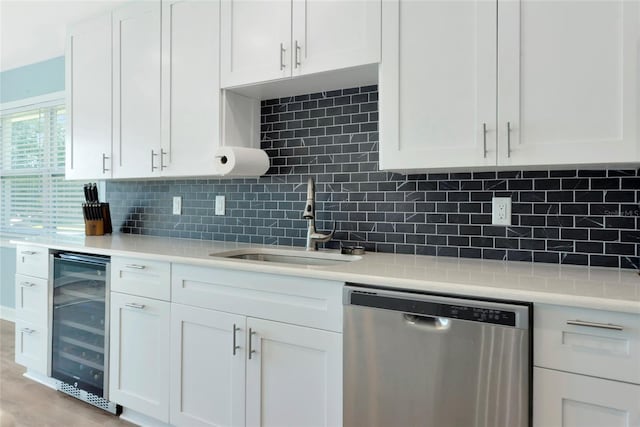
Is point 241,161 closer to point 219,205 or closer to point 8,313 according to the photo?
point 219,205

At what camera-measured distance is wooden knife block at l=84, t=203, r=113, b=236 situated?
319cm

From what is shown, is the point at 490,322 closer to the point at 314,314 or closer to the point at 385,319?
the point at 385,319

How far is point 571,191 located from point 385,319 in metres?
0.97

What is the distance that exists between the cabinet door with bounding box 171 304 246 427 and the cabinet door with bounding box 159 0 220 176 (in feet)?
2.77

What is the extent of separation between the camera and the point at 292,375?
180 cm

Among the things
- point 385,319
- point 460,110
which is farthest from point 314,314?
point 460,110

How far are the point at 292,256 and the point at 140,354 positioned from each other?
940mm

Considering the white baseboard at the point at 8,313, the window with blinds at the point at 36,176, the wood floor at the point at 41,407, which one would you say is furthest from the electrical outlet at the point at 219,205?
the white baseboard at the point at 8,313

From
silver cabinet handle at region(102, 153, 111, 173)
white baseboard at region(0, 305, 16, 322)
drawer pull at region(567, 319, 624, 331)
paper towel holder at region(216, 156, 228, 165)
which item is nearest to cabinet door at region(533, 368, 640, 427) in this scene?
drawer pull at region(567, 319, 624, 331)

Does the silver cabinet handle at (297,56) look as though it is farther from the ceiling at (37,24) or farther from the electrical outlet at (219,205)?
the ceiling at (37,24)

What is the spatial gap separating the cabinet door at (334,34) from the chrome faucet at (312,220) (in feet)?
1.94

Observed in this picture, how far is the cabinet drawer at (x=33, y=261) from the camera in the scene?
9.11 ft

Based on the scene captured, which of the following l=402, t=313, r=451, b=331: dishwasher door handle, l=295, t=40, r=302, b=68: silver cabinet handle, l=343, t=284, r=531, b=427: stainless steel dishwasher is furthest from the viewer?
l=295, t=40, r=302, b=68: silver cabinet handle

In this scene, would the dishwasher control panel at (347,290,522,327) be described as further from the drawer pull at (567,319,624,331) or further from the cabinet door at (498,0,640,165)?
the cabinet door at (498,0,640,165)
